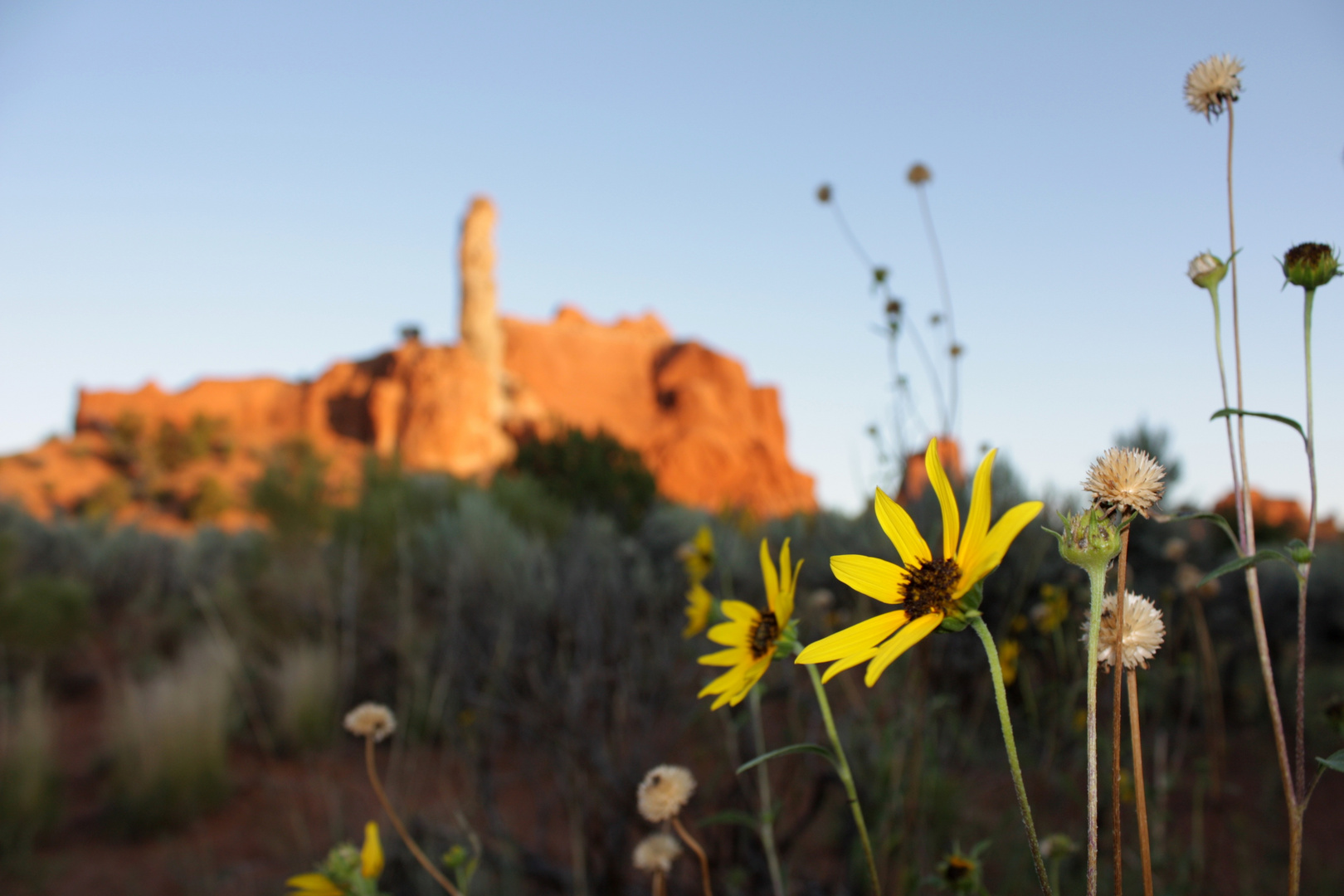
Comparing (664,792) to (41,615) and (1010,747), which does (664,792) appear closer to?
(1010,747)

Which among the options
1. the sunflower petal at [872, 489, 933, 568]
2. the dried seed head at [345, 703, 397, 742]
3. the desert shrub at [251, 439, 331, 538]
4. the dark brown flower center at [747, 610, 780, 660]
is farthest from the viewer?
the desert shrub at [251, 439, 331, 538]

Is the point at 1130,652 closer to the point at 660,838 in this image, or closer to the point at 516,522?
the point at 660,838

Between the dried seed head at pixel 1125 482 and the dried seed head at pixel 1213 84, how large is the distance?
24.2 inches

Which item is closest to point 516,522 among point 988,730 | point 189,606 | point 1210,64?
point 189,606

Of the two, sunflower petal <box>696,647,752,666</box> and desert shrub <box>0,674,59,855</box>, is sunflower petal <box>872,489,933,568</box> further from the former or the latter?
Answer: desert shrub <box>0,674,59,855</box>

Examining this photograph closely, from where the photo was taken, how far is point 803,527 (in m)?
5.86

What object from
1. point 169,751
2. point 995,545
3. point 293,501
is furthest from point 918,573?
point 293,501

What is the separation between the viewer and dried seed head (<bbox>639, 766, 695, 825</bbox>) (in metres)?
1.14

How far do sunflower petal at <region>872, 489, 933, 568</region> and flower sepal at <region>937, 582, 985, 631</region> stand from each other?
10 centimetres

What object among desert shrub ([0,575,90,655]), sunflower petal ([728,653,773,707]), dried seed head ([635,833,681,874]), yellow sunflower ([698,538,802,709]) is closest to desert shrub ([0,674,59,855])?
desert shrub ([0,575,90,655])

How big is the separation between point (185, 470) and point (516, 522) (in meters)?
29.2

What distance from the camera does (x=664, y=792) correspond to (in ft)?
3.83

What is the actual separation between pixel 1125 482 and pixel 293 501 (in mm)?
7951

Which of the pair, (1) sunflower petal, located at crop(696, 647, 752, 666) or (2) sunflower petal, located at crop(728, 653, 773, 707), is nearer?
(2) sunflower petal, located at crop(728, 653, 773, 707)
